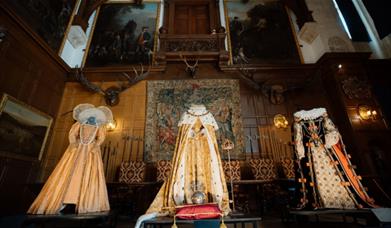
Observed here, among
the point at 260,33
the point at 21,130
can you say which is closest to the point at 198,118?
the point at 21,130

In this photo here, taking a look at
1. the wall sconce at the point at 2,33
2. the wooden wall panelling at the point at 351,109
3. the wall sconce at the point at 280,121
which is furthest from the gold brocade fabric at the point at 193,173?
the wall sconce at the point at 2,33

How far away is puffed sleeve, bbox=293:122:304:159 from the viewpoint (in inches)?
129

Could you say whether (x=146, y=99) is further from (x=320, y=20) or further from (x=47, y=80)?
(x=320, y=20)

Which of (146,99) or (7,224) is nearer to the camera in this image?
(7,224)

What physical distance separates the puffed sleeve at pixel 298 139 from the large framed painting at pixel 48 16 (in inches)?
296

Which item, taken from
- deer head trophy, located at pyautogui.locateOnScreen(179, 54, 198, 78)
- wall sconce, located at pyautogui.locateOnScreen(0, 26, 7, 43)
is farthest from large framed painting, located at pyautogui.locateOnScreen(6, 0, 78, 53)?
deer head trophy, located at pyautogui.locateOnScreen(179, 54, 198, 78)

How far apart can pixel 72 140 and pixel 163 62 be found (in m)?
4.58

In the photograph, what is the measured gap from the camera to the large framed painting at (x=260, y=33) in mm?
7613

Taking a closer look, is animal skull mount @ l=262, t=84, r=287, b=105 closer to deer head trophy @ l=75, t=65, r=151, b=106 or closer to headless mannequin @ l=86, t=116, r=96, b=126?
deer head trophy @ l=75, t=65, r=151, b=106

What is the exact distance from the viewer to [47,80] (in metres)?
6.25

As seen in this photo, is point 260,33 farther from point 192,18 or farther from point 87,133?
point 87,133

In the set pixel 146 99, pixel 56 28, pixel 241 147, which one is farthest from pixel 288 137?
pixel 56 28

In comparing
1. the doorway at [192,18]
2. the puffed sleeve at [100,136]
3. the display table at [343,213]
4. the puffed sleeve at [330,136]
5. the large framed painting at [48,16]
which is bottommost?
the display table at [343,213]

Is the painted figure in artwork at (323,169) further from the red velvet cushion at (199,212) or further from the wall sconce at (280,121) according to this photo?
the wall sconce at (280,121)
